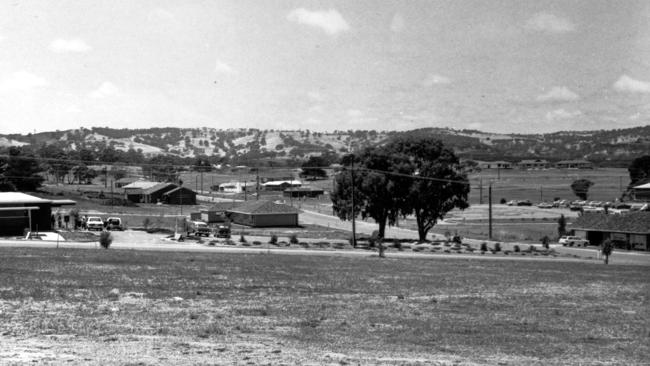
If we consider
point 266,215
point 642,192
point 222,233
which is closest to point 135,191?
point 266,215

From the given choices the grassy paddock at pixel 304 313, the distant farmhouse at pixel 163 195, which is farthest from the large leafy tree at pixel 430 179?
the distant farmhouse at pixel 163 195

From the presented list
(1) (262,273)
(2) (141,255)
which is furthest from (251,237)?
(1) (262,273)

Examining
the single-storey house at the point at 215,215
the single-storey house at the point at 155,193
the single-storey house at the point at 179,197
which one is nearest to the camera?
the single-storey house at the point at 215,215

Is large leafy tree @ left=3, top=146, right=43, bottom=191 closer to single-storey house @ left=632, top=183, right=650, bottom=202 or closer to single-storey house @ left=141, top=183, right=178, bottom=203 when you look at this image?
single-storey house @ left=141, top=183, right=178, bottom=203

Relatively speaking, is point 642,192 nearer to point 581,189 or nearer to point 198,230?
point 581,189

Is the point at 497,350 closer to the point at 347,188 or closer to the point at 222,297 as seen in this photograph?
the point at 222,297

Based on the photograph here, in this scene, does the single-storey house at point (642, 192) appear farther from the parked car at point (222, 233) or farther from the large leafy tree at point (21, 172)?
the large leafy tree at point (21, 172)

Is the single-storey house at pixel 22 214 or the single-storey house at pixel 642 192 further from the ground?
the single-storey house at pixel 642 192
